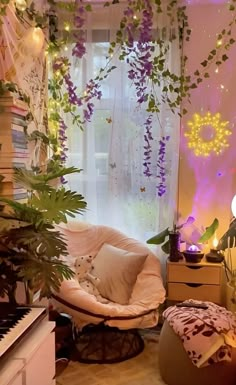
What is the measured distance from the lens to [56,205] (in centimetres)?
205

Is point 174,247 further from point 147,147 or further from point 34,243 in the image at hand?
point 34,243

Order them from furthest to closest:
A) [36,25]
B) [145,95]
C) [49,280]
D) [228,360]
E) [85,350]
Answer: [145,95] → [85,350] → [36,25] → [228,360] → [49,280]

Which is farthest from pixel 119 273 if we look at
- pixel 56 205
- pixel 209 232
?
pixel 56 205

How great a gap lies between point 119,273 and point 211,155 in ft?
4.06

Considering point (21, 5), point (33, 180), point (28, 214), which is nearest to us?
point (28, 214)

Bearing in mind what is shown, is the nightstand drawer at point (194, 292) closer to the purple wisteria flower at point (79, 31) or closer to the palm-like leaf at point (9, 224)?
the palm-like leaf at point (9, 224)

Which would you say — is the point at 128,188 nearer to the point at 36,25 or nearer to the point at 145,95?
the point at 145,95

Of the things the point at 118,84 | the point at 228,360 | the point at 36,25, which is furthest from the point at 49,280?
the point at 118,84

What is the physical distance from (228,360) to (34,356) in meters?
1.30

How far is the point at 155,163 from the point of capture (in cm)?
366

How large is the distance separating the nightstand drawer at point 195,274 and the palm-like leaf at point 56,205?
1.53 meters

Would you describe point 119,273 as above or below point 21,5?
below

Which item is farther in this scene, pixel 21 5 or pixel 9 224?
pixel 21 5

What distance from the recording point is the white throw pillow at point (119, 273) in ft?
10.5
